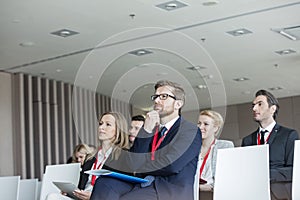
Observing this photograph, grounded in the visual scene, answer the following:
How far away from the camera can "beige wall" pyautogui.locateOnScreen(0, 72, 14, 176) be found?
1117 centimetres

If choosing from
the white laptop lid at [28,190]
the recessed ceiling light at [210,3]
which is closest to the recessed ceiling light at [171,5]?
the recessed ceiling light at [210,3]

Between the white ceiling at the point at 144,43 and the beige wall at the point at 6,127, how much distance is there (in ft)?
1.26

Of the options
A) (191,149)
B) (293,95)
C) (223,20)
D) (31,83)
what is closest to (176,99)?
(191,149)

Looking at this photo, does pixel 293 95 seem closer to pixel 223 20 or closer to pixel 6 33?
pixel 223 20

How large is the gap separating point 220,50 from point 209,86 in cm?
359

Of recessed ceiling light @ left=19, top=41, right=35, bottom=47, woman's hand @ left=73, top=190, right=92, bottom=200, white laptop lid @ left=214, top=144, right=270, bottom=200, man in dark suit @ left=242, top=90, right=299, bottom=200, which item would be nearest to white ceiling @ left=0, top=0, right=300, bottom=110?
recessed ceiling light @ left=19, top=41, right=35, bottom=47

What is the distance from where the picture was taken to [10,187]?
16.0 feet

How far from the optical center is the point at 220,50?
1040 cm

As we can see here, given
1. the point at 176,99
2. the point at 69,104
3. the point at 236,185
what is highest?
the point at 69,104

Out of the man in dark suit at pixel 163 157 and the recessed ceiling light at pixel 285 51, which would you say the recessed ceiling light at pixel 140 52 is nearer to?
the recessed ceiling light at pixel 285 51

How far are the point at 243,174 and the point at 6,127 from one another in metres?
8.24

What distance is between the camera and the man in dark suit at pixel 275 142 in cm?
421

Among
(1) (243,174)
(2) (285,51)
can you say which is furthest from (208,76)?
(1) (243,174)

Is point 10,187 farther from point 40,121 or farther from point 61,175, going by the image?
point 40,121
